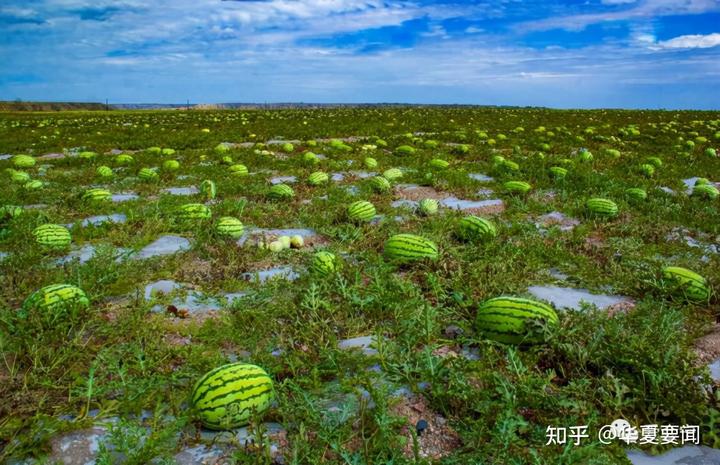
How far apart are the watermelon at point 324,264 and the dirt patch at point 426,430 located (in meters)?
1.54

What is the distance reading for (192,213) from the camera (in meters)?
5.32

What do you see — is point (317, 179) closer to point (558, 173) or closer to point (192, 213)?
point (192, 213)

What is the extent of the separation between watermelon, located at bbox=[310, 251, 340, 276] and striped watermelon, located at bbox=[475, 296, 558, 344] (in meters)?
1.30

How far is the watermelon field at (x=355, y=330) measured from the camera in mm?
2125

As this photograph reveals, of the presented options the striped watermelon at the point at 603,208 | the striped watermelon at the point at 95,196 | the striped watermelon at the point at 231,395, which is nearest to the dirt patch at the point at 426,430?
the striped watermelon at the point at 231,395

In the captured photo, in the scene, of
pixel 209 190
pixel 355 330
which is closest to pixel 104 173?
pixel 209 190

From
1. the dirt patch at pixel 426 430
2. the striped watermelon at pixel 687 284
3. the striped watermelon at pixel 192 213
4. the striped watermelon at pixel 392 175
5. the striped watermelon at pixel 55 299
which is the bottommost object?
the dirt patch at pixel 426 430

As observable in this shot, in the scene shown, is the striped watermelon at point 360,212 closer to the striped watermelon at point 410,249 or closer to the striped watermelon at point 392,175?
the striped watermelon at point 410,249

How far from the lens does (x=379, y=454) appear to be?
1996 mm

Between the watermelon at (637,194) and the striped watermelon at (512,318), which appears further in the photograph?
the watermelon at (637,194)

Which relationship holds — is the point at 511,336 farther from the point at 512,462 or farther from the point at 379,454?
the point at 379,454

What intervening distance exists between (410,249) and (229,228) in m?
1.91

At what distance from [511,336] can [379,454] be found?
4.04 ft

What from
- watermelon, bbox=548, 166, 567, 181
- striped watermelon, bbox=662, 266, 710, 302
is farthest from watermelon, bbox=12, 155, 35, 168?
striped watermelon, bbox=662, 266, 710, 302
